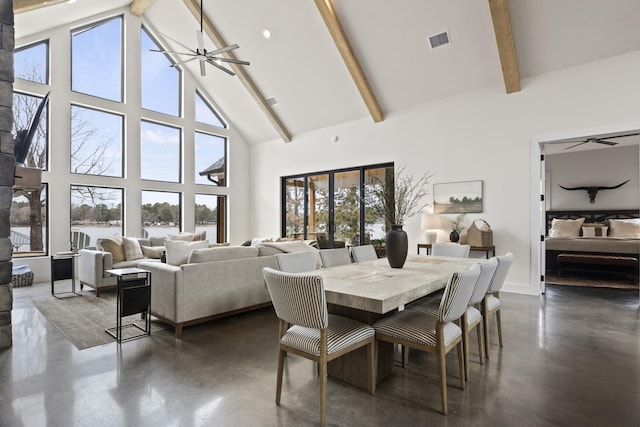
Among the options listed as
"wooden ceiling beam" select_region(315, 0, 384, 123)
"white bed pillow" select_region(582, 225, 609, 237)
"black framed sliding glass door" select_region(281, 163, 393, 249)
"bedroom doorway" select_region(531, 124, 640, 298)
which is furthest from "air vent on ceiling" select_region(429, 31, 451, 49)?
"white bed pillow" select_region(582, 225, 609, 237)

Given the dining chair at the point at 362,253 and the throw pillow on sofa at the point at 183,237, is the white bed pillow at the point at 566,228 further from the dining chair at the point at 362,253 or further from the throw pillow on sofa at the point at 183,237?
the throw pillow on sofa at the point at 183,237

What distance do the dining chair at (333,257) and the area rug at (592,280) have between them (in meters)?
4.71

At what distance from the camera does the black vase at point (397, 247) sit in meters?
3.04

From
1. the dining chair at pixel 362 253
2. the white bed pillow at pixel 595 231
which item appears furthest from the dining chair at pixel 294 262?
the white bed pillow at pixel 595 231

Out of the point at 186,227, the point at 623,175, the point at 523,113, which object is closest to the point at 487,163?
the point at 523,113

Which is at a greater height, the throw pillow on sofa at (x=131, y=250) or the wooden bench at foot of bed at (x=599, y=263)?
the throw pillow on sofa at (x=131, y=250)

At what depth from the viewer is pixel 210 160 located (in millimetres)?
9062

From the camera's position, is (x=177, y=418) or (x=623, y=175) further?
(x=623, y=175)

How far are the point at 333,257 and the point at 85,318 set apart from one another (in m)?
3.00

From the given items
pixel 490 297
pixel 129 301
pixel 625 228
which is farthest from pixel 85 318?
pixel 625 228

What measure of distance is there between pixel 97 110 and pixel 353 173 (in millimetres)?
5532

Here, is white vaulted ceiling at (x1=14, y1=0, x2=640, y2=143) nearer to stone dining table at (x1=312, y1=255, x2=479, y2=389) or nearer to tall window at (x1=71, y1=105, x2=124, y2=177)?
tall window at (x1=71, y1=105, x2=124, y2=177)

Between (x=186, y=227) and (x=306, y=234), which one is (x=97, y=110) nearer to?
(x=186, y=227)

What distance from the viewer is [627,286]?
5.69m
